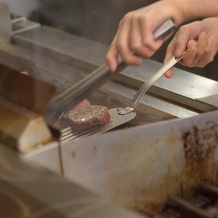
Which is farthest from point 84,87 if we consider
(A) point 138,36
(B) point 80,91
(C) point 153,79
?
(C) point 153,79

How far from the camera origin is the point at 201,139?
97 cm

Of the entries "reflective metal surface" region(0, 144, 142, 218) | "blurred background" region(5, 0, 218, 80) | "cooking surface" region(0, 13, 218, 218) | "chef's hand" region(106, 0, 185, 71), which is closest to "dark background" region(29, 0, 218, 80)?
"blurred background" region(5, 0, 218, 80)

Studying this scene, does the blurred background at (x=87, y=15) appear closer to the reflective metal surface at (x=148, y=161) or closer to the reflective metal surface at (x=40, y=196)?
the reflective metal surface at (x=148, y=161)

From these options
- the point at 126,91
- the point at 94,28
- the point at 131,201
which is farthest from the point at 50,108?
the point at 94,28

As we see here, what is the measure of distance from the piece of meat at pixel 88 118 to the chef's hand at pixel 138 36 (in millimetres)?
315

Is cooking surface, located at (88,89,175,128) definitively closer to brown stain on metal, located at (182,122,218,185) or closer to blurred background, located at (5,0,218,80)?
brown stain on metal, located at (182,122,218,185)

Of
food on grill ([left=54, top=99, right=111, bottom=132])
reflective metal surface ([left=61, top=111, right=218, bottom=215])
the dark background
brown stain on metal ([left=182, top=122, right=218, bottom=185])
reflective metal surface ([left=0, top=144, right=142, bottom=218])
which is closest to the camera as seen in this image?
reflective metal surface ([left=0, top=144, right=142, bottom=218])

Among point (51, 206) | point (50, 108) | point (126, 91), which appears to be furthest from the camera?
point (126, 91)

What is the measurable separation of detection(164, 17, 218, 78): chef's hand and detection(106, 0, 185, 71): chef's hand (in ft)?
1.12

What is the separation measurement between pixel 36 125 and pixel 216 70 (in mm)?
1693

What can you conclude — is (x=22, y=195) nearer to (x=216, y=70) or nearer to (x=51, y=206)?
(x=51, y=206)

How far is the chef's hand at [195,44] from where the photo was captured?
4.28 feet

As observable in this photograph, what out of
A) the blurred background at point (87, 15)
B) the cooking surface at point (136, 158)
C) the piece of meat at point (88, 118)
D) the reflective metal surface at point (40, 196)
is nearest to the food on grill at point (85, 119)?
the piece of meat at point (88, 118)

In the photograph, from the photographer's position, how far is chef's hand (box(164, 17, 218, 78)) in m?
1.30
